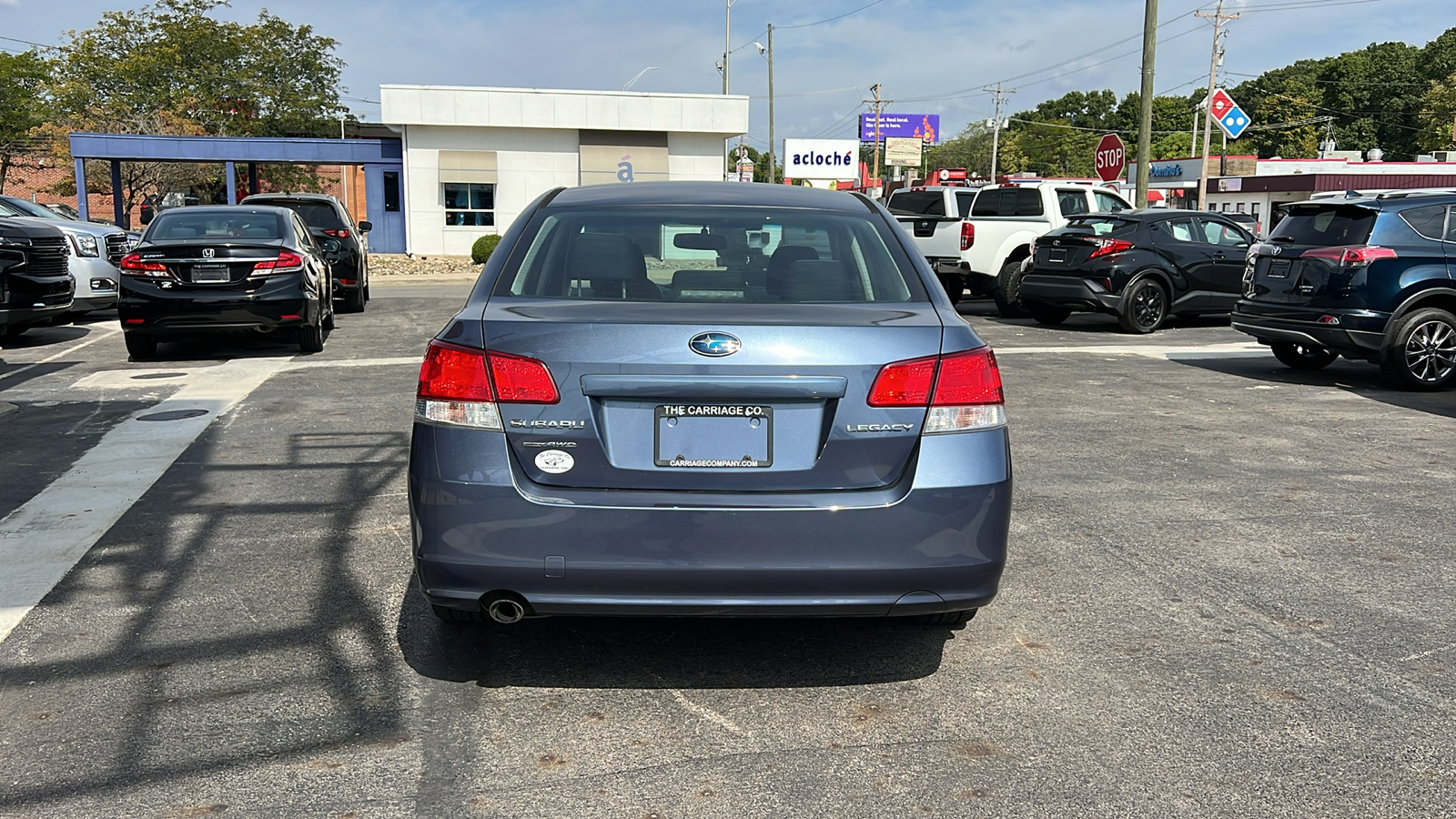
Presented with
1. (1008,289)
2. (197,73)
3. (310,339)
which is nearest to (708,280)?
(310,339)

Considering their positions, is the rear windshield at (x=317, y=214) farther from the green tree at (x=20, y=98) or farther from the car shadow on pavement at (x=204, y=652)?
the green tree at (x=20, y=98)

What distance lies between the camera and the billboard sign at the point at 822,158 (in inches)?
2640

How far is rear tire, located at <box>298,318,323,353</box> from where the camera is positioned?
12.8 m

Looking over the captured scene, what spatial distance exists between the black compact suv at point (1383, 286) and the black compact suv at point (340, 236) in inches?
488

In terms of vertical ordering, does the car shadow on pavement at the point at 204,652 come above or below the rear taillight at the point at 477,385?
below

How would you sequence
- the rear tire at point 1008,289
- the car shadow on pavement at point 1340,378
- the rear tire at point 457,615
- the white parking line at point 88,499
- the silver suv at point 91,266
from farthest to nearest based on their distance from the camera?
1. the rear tire at point 1008,289
2. the silver suv at point 91,266
3. the car shadow on pavement at point 1340,378
4. the white parking line at point 88,499
5. the rear tire at point 457,615

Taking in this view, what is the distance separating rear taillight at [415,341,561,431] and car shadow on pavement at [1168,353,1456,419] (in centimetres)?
841

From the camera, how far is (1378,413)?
9.65 m

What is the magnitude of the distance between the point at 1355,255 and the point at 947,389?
8585mm

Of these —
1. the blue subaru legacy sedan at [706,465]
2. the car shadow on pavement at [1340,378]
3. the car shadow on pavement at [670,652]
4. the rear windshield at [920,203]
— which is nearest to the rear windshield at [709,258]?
the blue subaru legacy sedan at [706,465]

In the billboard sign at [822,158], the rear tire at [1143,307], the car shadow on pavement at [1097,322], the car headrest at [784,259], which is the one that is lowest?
the car shadow on pavement at [1097,322]

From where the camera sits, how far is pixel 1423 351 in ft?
35.2

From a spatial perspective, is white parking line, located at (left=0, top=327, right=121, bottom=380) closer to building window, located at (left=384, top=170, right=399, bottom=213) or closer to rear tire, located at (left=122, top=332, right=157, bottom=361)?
rear tire, located at (left=122, top=332, right=157, bottom=361)

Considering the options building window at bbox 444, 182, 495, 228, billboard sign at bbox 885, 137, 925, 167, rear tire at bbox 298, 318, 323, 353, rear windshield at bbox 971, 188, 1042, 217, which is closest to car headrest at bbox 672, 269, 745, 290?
rear tire at bbox 298, 318, 323, 353
